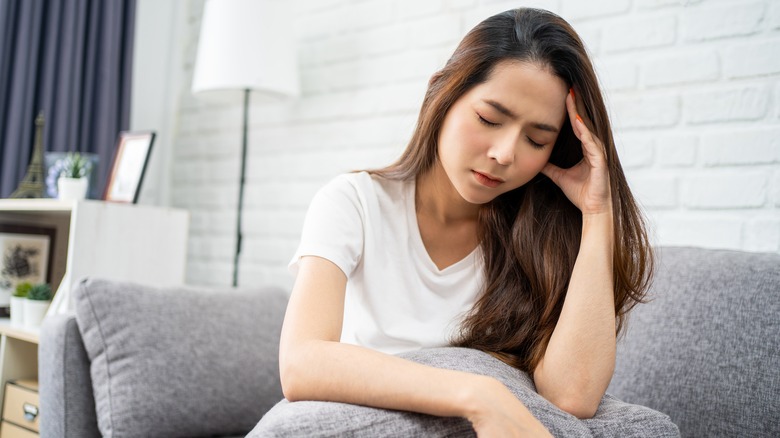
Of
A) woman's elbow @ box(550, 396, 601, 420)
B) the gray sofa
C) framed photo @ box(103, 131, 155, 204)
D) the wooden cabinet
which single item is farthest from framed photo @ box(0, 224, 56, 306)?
woman's elbow @ box(550, 396, 601, 420)

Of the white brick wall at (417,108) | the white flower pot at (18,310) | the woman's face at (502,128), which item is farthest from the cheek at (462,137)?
the white flower pot at (18,310)

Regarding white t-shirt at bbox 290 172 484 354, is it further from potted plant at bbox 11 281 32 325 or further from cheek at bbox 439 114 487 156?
potted plant at bbox 11 281 32 325

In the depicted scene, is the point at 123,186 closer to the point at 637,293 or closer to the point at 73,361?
the point at 73,361

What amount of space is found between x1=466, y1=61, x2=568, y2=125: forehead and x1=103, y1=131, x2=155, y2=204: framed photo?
5.11 ft

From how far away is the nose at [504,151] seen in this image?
3.65ft

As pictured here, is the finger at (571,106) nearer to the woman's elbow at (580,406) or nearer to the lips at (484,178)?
the lips at (484,178)

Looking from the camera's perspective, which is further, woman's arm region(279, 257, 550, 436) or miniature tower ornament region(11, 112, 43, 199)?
miniature tower ornament region(11, 112, 43, 199)

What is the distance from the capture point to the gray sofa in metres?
1.21

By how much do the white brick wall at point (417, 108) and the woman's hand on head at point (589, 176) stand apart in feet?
1.68

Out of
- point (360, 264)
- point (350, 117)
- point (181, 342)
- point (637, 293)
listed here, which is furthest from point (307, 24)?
point (637, 293)

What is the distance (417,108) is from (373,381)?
1.40 m

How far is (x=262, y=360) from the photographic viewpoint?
5.43 ft

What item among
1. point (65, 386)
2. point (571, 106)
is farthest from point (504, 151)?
point (65, 386)

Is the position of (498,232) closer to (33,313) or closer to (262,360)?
(262,360)
